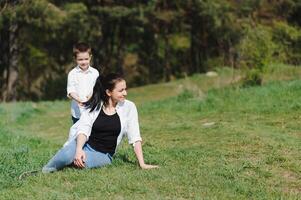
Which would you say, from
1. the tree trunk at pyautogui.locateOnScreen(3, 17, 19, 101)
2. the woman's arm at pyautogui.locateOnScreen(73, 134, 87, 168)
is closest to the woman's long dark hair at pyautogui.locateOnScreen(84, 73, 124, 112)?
the woman's arm at pyautogui.locateOnScreen(73, 134, 87, 168)

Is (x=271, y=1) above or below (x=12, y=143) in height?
above

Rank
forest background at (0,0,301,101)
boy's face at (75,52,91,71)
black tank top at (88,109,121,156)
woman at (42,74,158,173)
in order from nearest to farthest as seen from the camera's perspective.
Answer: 1. woman at (42,74,158,173)
2. black tank top at (88,109,121,156)
3. boy's face at (75,52,91,71)
4. forest background at (0,0,301,101)

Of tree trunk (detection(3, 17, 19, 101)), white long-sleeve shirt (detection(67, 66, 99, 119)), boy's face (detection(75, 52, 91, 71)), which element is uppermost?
boy's face (detection(75, 52, 91, 71))

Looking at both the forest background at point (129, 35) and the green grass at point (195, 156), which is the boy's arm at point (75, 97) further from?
the forest background at point (129, 35)

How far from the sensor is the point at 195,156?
23.2ft

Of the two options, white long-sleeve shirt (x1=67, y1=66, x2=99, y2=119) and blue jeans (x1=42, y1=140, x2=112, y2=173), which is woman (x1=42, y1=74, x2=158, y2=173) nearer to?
blue jeans (x1=42, y1=140, x2=112, y2=173)

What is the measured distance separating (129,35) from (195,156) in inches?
937

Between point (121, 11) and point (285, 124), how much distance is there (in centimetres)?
1761

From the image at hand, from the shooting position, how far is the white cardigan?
6500mm

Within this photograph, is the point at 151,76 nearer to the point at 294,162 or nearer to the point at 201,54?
the point at 201,54

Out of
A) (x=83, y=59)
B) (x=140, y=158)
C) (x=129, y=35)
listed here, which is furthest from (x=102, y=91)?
(x=129, y=35)

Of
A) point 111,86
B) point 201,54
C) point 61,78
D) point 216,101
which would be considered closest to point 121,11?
point 61,78

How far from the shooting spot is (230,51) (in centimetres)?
2900

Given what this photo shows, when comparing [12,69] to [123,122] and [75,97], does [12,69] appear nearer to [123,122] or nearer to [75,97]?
[75,97]
